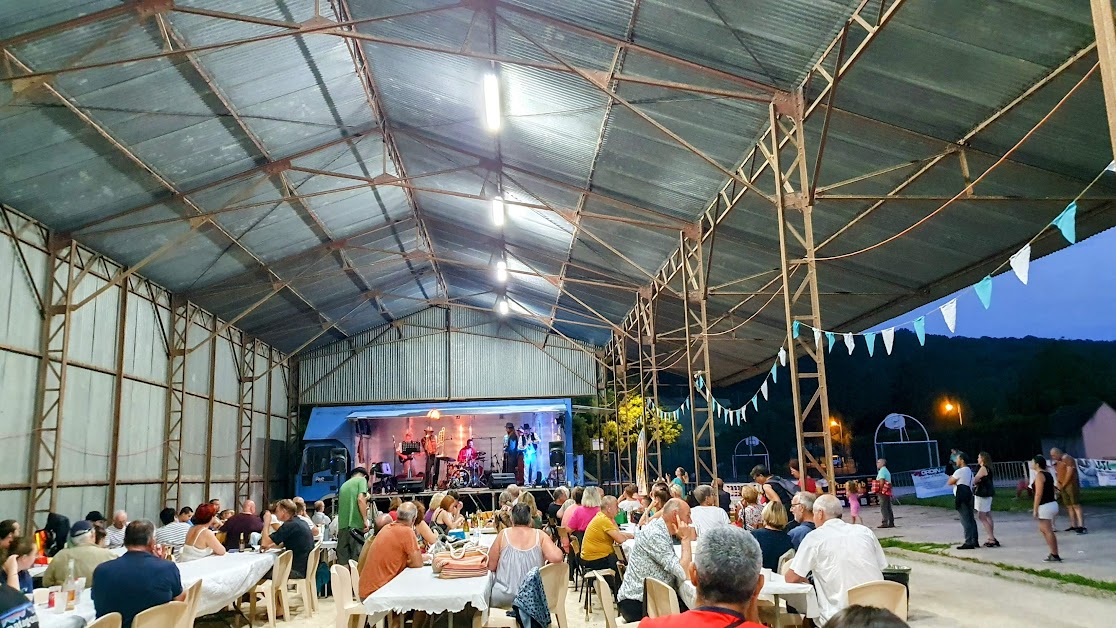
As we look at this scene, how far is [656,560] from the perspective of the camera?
5.23m

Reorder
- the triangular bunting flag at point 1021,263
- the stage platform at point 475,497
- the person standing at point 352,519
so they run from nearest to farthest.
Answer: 1. the triangular bunting flag at point 1021,263
2. the person standing at point 352,519
3. the stage platform at point 475,497

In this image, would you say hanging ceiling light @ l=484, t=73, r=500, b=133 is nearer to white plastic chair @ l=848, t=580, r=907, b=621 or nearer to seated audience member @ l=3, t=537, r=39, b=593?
seated audience member @ l=3, t=537, r=39, b=593

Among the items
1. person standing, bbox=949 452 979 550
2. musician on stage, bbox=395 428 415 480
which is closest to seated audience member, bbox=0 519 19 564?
person standing, bbox=949 452 979 550

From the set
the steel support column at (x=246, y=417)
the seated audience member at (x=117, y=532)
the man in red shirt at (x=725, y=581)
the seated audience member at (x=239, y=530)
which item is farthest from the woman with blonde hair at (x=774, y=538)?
the steel support column at (x=246, y=417)

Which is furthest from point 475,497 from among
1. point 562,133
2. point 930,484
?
point 562,133

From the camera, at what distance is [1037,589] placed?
812 centimetres

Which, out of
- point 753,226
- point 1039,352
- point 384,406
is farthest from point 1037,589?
point 1039,352

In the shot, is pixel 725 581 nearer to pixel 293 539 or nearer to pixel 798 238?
pixel 798 238

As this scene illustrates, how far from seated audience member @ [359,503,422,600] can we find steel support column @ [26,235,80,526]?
8397 millimetres

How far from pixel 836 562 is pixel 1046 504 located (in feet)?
21.3

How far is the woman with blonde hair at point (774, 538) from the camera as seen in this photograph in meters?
5.97

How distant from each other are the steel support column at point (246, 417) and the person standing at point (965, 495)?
55.0ft

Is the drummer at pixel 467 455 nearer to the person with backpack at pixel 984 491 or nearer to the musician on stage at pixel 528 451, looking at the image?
the musician on stage at pixel 528 451

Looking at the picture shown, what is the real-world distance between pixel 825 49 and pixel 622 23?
1990 mm
